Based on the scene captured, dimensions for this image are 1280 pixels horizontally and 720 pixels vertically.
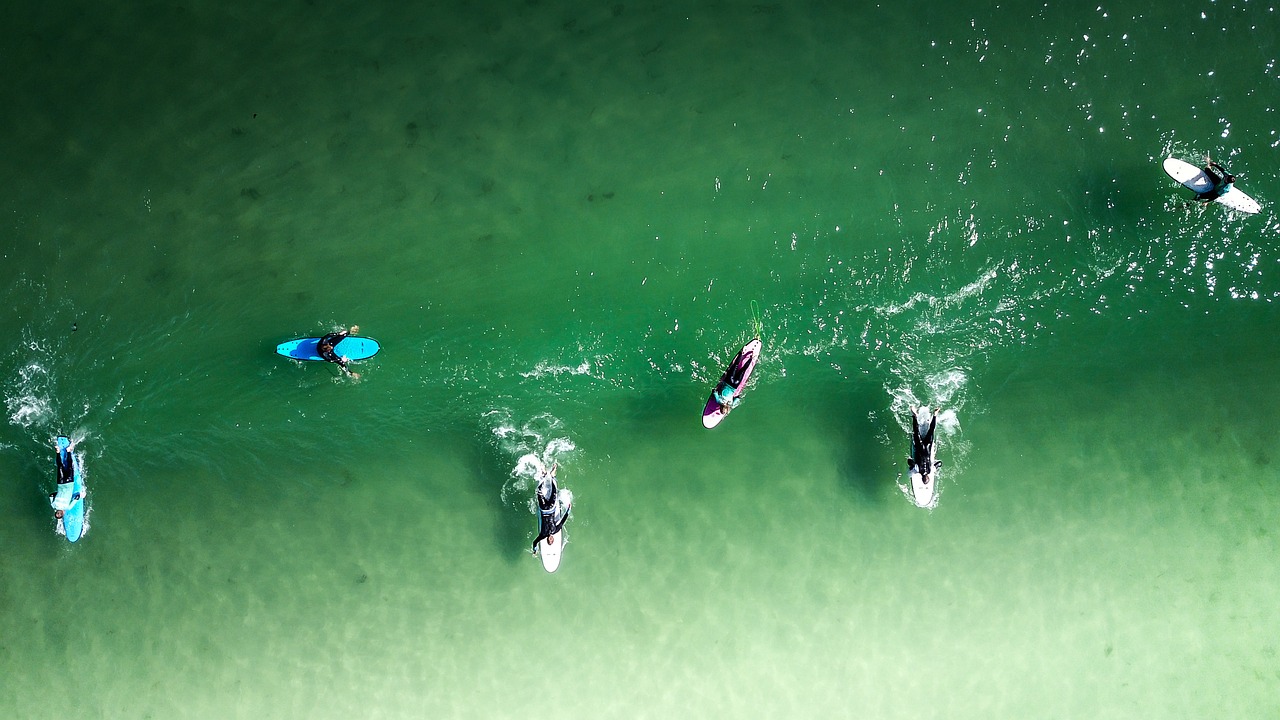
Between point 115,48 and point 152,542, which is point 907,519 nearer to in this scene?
point 152,542

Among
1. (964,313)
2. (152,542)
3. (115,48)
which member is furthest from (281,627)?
(964,313)

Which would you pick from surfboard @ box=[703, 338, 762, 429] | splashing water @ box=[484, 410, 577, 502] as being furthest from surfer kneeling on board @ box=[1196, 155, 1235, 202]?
Result: splashing water @ box=[484, 410, 577, 502]

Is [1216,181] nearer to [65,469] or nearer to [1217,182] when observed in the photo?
[1217,182]

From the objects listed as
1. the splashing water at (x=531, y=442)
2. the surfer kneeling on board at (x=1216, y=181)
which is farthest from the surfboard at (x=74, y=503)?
the surfer kneeling on board at (x=1216, y=181)

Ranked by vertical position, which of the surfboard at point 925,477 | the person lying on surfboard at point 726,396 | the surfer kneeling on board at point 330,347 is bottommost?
the surfboard at point 925,477

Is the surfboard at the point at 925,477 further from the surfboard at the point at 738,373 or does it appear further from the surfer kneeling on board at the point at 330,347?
the surfer kneeling on board at the point at 330,347

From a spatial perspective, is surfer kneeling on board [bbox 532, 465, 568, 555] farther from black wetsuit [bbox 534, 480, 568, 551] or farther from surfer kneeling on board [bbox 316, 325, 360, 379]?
surfer kneeling on board [bbox 316, 325, 360, 379]
